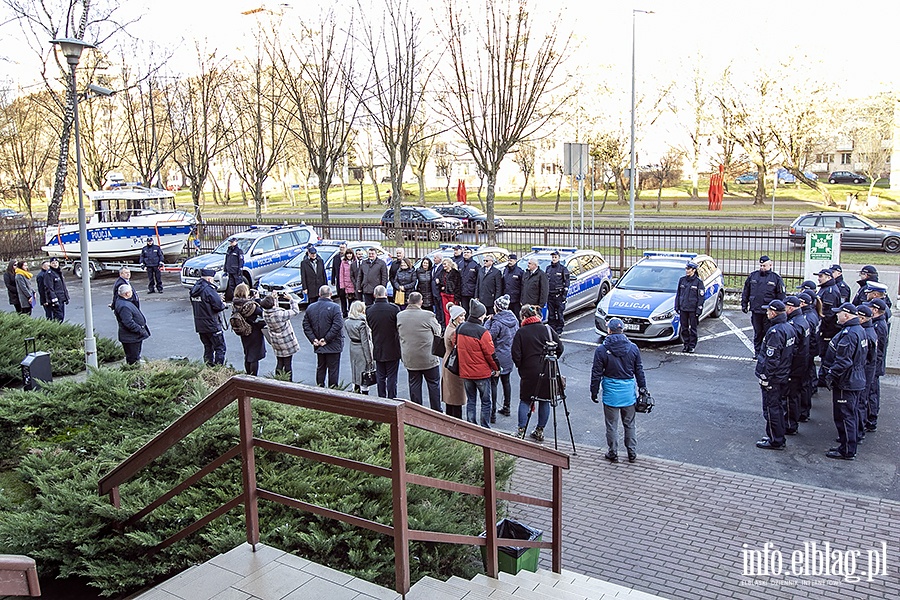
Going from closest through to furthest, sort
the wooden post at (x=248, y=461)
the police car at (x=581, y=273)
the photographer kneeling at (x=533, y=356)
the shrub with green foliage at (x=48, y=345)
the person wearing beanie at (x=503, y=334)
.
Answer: the wooden post at (x=248, y=461), the photographer kneeling at (x=533, y=356), the person wearing beanie at (x=503, y=334), the shrub with green foliage at (x=48, y=345), the police car at (x=581, y=273)

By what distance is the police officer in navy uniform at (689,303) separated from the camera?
566 inches

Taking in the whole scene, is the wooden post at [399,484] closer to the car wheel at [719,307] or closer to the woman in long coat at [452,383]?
the woman in long coat at [452,383]

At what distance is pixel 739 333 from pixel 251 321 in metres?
10.1

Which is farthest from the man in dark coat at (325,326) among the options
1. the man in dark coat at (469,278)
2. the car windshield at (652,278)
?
the car windshield at (652,278)

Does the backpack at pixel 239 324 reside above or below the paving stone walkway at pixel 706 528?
above

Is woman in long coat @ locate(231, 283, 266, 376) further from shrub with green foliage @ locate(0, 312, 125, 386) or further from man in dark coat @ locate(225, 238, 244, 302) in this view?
man in dark coat @ locate(225, 238, 244, 302)

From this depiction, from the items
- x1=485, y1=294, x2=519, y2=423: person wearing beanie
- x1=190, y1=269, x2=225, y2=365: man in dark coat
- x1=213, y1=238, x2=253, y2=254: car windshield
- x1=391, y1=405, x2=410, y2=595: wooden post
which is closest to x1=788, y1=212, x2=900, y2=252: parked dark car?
x1=213, y1=238, x2=253, y2=254: car windshield

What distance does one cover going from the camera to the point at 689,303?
14438 mm

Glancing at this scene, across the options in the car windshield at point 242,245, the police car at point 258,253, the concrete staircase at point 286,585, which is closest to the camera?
the concrete staircase at point 286,585

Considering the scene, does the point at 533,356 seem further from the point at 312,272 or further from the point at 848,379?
the point at 312,272

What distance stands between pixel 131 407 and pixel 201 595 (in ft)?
13.9

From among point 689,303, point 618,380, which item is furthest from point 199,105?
point 618,380

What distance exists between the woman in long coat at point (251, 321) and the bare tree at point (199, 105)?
2555 cm

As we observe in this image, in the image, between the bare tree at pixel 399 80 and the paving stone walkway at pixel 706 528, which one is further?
the bare tree at pixel 399 80
